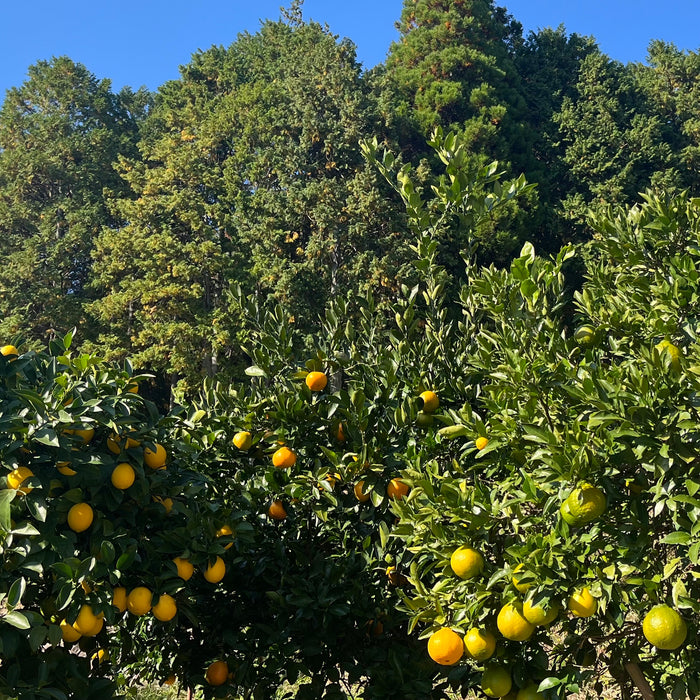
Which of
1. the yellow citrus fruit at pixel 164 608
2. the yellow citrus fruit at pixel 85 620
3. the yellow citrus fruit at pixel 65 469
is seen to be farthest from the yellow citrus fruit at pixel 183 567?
the yellow citrus fruit at pixel 65 469

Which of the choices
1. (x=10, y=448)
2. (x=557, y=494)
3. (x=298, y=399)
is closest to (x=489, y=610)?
(x=557, y=494)

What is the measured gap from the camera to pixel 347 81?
1662 centimetres

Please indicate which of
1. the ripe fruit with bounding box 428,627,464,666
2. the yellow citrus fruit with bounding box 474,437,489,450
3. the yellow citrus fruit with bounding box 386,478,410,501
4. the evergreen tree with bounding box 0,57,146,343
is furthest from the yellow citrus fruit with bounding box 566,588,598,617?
the evergreen tree with bounding box 0,57,146,343

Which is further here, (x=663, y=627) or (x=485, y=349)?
(x=485, y=349)

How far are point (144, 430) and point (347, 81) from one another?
16.5 meters

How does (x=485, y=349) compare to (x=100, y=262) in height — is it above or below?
below

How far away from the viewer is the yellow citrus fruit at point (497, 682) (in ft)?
5.40

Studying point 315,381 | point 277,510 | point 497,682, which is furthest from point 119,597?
point 497,682

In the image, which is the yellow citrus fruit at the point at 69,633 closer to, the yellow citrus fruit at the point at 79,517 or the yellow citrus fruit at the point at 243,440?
the yellow citrus fruit at the point at 79,517

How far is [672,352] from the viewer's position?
1630 mm

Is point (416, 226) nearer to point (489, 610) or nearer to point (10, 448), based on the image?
point (489, 610)

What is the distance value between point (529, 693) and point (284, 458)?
960mm

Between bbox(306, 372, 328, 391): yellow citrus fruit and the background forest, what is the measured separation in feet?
34.2

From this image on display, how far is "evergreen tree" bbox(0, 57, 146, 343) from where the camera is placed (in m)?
16.0
